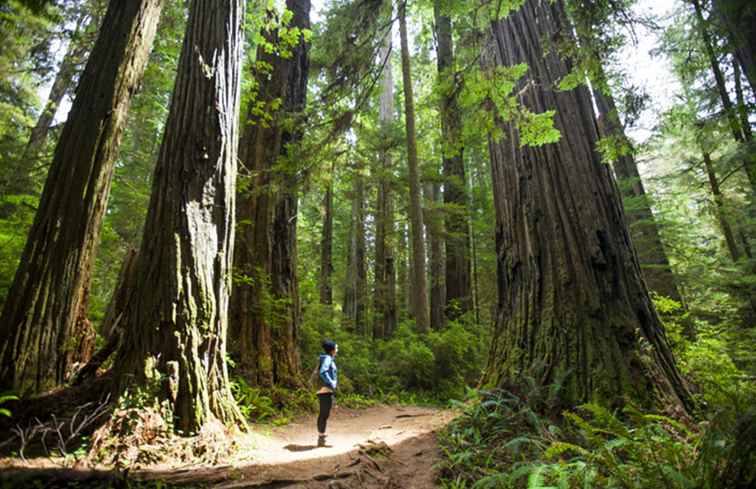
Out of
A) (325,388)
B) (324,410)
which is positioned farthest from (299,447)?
(325,388)

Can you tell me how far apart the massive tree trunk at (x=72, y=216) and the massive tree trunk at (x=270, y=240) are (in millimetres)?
1866

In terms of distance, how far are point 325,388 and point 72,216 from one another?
335 cm

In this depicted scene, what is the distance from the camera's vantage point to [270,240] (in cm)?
673

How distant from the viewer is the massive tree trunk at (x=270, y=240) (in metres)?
6.07

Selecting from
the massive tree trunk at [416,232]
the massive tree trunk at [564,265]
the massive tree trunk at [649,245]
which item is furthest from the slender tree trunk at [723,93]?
the massive tree trunk at [416,232]

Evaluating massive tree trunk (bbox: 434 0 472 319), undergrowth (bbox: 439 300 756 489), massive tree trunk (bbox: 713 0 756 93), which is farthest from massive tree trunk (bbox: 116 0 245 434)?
massive tree trunk (bbox: 434 0 472 319)

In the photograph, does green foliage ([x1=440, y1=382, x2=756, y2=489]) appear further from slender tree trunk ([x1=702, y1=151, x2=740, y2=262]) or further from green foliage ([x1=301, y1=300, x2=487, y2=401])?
slender tree trunk ([x1=702, y1=151, x2=740, y2=262])

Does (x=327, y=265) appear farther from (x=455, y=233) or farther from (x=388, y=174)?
(x=455, y=233)

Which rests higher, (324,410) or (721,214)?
(721,214)

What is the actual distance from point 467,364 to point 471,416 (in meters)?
5.12

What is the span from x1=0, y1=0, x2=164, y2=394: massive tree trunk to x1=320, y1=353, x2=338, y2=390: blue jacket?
2.63m

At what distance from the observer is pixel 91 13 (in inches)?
303

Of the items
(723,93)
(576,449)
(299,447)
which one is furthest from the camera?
(723,93)

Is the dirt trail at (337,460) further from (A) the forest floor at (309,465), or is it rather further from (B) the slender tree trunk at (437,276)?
(B) the slender tree trunk at (437,276)
